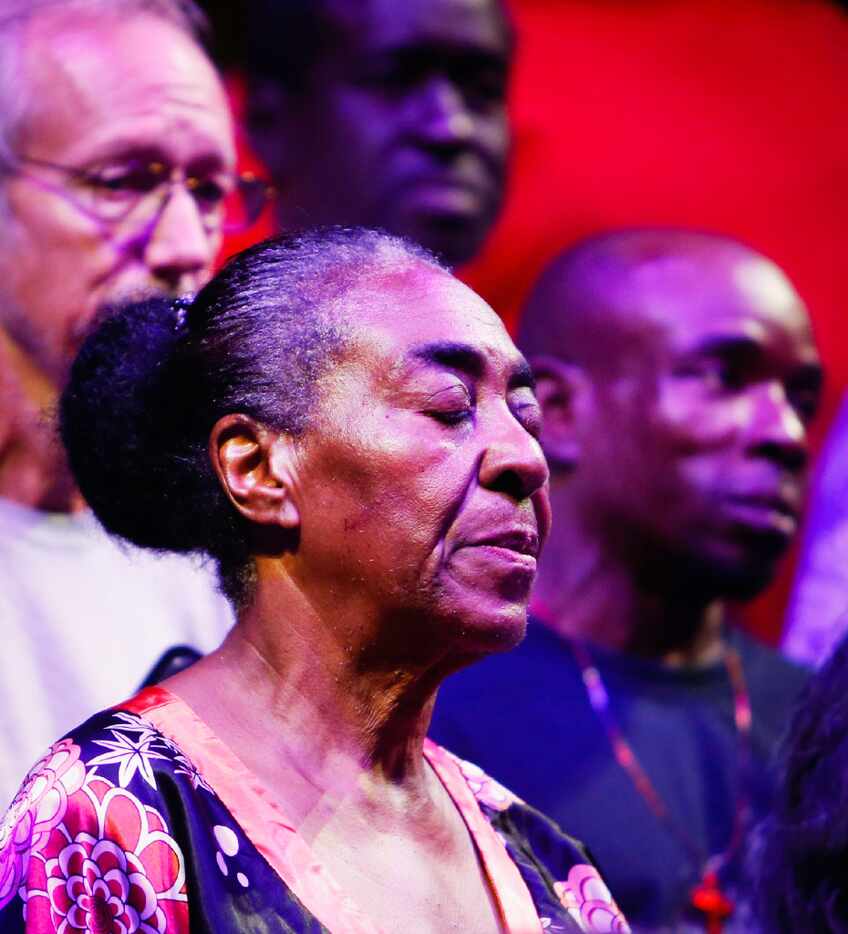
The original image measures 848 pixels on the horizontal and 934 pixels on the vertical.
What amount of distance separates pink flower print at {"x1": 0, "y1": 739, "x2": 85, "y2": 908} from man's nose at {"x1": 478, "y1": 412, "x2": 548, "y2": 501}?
1.65ft

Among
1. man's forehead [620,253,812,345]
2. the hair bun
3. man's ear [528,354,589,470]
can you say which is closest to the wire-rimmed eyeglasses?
the hair bun

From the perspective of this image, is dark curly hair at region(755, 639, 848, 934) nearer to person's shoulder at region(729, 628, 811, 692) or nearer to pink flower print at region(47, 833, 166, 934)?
pink flower print at region(47, 833, 166, 934)

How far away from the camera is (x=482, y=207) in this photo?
11.3 ft

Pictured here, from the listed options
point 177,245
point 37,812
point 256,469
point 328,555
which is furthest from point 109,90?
point 37,812

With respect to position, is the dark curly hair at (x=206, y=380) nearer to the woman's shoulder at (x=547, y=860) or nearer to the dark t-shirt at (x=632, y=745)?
the woman's shoulder at (x=547, y=860)

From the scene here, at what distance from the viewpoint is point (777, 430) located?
305 centimetres

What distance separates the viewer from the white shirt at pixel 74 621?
2.29 meters

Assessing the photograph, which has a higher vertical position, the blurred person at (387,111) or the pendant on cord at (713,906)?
the blurred person at (387,111)

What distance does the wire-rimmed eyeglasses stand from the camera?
2.49 m

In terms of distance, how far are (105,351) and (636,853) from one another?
1378 millimetres

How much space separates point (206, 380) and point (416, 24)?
1.83 m

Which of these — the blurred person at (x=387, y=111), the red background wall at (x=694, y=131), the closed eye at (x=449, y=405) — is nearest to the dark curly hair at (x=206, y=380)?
the closed eye at (x=449, y=405)

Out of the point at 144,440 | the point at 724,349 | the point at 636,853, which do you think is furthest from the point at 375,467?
the point at 724,349

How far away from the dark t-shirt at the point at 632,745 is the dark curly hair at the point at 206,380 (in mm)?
1006
